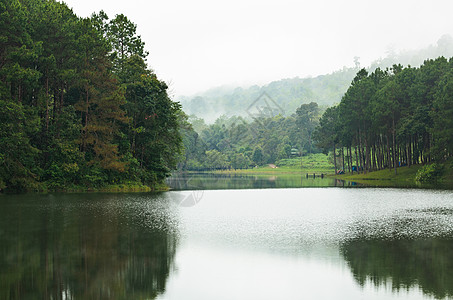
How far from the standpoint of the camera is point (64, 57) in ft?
161

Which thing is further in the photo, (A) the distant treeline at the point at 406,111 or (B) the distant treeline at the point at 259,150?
(B) the distant treeline at the point at 259,150

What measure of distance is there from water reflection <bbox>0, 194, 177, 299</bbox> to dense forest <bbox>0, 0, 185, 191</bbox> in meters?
17.2

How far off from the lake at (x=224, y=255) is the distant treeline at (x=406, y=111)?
135ft

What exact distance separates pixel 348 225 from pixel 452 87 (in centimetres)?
4952

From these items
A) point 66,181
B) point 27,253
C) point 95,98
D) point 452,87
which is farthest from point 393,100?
point 27,253

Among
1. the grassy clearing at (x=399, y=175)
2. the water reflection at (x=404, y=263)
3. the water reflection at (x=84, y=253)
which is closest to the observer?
the water reflection at (x=84, y=253)

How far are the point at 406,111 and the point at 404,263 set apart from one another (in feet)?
217

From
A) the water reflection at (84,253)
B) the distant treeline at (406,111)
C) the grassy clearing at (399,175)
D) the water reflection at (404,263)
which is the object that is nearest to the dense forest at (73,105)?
the water reflection at (84,253)

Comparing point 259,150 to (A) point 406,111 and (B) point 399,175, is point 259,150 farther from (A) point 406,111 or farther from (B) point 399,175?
(A) point 406,111

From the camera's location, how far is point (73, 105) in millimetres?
52906

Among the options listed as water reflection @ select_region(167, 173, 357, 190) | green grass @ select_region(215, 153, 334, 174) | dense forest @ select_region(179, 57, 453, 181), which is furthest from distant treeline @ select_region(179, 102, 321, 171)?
water reflection @ select_region(167, 173, 357, 190)

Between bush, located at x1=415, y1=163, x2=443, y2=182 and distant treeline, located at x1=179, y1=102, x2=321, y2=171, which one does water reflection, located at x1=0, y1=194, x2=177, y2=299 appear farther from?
distant treeline, located at x1=179, y1=102, x2=321, y2=171

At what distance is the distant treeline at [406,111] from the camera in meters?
65.7

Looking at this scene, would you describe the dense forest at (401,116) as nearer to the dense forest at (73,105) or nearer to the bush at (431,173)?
the bush at (431,173)
